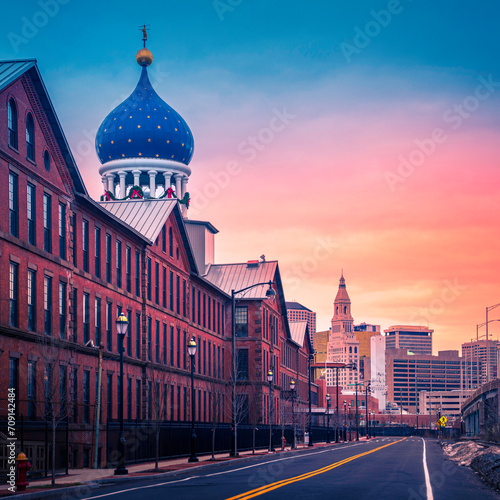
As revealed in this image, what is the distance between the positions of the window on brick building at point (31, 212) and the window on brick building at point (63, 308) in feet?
13.0

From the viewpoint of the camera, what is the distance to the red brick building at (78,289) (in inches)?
1453

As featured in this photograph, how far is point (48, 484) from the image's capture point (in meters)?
27.7

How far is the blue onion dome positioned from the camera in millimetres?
88125

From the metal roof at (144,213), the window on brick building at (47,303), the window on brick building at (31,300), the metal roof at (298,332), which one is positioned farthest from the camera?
the metal roof at (298,332)

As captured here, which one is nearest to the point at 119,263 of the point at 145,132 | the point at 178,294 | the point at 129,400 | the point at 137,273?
the point at 137,273

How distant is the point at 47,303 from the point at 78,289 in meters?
4.26

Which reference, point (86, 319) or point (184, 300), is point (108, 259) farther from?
point (184, 300)

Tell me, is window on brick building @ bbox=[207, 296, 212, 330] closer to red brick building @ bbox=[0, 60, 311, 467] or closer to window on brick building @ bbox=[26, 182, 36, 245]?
red brick building @ bbox=[0, 60, 311, 467]

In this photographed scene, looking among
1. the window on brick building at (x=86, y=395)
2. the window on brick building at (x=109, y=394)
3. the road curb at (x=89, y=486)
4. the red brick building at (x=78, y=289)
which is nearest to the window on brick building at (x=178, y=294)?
the red brick building at (x=78, y=289)

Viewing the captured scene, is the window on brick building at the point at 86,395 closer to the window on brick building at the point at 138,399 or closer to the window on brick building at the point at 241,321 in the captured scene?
the window on brick building at the point at 138,399

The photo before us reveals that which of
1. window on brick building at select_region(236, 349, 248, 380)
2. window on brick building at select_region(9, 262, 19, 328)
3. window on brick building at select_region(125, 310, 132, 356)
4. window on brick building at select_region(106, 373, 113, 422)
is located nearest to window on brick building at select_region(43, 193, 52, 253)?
window on brick building at select_region(9, 262, 19, 328)

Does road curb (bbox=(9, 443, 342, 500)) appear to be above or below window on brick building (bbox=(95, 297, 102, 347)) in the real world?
below

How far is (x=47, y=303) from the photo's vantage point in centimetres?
4088

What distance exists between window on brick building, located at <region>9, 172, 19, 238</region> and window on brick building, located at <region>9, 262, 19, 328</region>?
143 centimetres
